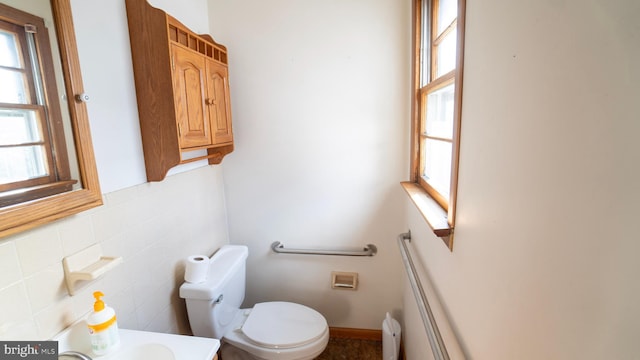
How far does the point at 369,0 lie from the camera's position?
5.56ft

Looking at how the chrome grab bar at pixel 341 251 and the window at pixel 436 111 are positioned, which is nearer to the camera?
the window at pixel 436 111

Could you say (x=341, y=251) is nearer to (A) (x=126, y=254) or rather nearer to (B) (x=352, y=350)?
(B) (x=352, y=350)

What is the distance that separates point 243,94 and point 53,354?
1529 mm

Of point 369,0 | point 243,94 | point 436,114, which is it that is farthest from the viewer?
point 243,94

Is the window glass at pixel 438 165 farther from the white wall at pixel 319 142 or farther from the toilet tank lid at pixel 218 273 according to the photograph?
the toilet tank lid at pixel 218 273

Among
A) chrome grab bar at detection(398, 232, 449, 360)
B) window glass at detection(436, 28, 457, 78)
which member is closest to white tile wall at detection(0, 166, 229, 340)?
chrome grab bar at detection(398, 232, 449, 360)

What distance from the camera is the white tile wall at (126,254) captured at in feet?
2.62

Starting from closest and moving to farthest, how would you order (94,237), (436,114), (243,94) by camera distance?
(94,237) < (436,114) < (243,94)

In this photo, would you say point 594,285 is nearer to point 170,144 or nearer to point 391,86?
point 170,144

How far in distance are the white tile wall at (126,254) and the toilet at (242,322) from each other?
0.14 metres

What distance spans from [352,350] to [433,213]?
1.43 m

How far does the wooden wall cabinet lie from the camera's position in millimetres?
1184

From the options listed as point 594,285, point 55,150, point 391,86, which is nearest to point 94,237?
point 55,150

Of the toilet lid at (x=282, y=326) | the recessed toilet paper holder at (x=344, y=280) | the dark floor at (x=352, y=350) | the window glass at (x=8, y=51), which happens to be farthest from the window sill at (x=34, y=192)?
the dark floor at (x=352, y=350)
